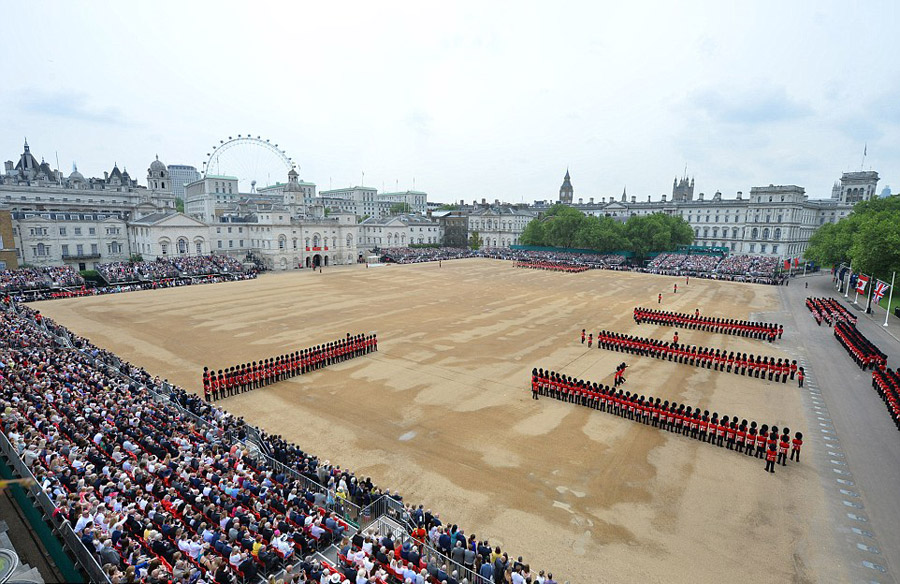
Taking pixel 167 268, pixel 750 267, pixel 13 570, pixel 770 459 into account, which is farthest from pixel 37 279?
pixel 750 267

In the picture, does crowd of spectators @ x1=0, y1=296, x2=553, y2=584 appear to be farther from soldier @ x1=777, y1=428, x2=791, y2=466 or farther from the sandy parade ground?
soldier @ x1=777, y1=428, x2=791, y2=466

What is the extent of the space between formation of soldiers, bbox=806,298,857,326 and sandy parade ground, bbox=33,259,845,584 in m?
5.61

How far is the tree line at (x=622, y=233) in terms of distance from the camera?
81750mm

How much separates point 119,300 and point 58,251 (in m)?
23.0

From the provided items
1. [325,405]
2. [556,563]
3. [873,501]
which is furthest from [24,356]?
[873,501]

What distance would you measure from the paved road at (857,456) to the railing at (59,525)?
15330mm

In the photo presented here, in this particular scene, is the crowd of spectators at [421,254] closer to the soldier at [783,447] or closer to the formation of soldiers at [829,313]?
the formation of soldiers at [829,313]

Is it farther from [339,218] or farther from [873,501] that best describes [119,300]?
[873,501]

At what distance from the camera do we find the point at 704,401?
19516 millimetres

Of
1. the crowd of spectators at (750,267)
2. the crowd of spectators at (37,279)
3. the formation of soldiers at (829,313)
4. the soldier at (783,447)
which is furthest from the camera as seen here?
the crowd of spectators at (750,267)

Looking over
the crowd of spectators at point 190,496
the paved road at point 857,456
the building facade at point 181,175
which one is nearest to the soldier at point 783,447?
the paved road at point 857,456

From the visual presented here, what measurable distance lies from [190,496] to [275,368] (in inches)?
455

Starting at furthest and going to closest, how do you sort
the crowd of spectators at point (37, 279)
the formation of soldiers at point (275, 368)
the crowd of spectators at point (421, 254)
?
the crowd of spectators at point (421, 254)
the crowd of spectators at point (37, 279)
the formation of soldiers at point (275, 368)

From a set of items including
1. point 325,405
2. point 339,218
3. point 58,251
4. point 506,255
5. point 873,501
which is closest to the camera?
point 873,501
